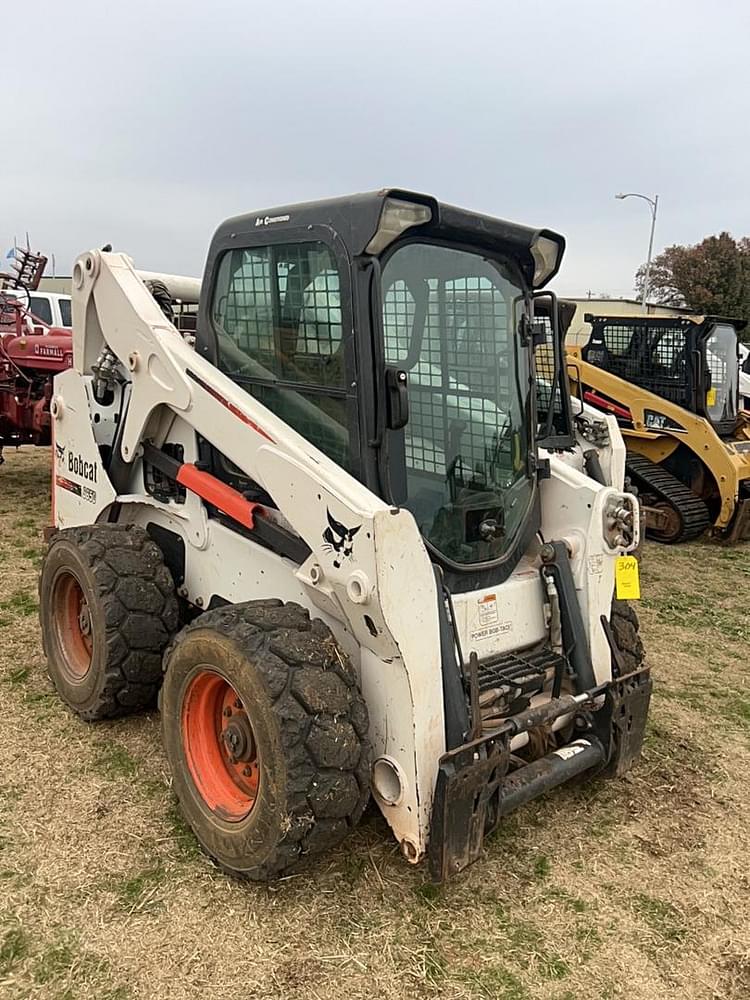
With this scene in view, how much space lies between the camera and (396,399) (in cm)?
279

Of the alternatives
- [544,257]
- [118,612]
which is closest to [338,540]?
[118,612]

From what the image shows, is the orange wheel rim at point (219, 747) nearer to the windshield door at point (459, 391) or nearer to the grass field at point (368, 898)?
the grass field at point (368, 898)

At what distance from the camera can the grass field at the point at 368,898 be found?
2443mm

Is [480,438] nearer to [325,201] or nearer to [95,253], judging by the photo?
[325,201]

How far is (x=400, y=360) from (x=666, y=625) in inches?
144

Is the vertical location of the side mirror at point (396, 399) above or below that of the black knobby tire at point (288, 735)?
above

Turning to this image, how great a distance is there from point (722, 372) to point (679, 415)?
780 millimetres

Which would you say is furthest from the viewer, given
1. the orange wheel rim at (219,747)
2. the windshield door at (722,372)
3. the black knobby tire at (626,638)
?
the windshield door at (722,372)

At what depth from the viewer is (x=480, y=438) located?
126 inches

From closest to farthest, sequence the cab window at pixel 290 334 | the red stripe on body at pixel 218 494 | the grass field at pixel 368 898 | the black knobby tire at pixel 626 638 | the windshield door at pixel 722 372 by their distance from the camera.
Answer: the grass field at pixel 368 898 → the cab window at pixel 290 334 → the red stripe on body at pixel 218 494 → the black knobby tire at pixel 626 638 → the windshield door at pixel 722 372

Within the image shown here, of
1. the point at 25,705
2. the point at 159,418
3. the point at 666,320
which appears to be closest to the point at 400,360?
the point at 159,418

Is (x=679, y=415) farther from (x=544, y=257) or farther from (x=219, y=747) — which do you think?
(x=219, y=747)

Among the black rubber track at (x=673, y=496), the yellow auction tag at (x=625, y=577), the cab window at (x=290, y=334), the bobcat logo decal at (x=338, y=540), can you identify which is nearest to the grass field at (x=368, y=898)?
the yellow auction tag at (x=625, y=577)

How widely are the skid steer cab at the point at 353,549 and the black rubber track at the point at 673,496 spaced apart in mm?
4735
